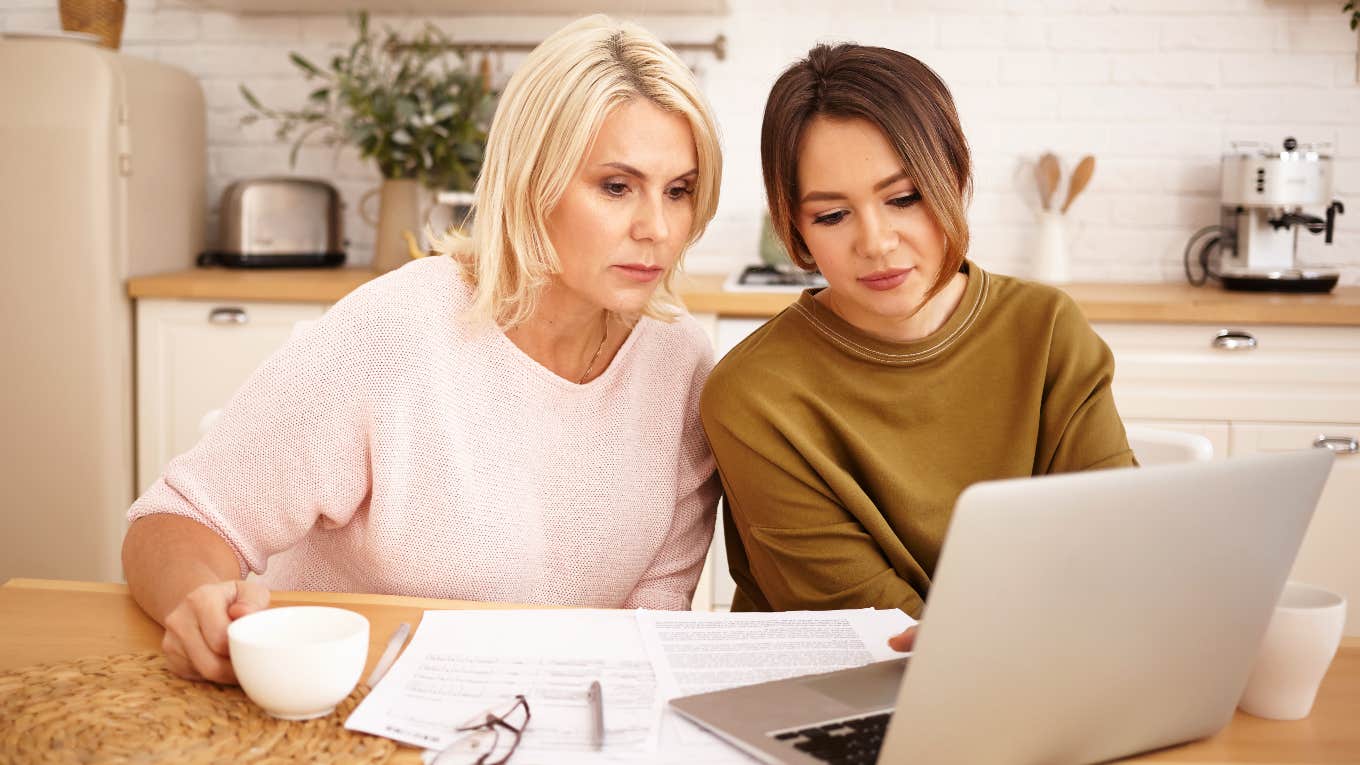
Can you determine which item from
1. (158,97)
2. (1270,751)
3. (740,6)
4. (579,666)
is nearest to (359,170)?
(158,97)

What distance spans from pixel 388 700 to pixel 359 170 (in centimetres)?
257

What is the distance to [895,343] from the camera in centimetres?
140

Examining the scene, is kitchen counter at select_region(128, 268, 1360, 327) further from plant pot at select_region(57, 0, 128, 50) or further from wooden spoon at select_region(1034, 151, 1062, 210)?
plant pot at select_region(57, 0, 128, 50)

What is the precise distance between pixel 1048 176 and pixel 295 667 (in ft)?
8.30

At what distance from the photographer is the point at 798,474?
1322 millimetres

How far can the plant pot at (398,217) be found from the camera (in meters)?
2.99

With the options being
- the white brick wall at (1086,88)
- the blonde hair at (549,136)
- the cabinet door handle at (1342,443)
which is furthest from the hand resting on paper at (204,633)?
the white brick wall at (1086,88)

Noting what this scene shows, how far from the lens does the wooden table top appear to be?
85 centimetres

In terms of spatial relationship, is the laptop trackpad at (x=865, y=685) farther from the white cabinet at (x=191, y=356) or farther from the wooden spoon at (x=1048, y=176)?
the wooden spoon at (x=1048, y=176)

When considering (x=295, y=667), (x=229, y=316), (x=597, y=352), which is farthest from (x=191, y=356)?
(x=295, y=667)

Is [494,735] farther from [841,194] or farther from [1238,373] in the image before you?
[1238,373]

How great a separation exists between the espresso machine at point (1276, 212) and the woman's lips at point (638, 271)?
184 cm

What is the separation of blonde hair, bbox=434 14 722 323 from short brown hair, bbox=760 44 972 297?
9cm

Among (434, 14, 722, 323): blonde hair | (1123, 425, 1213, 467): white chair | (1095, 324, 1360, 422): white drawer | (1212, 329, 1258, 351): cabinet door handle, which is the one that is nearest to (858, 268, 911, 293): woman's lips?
(434, 14, 722, 323): blonde hair
